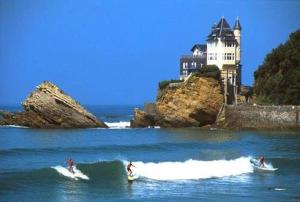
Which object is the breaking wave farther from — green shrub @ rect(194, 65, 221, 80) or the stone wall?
green shrub @ rect(194, 65, 221, 80)

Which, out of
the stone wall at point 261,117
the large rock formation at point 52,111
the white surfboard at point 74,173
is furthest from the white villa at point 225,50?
the white surfboard at point 74,173

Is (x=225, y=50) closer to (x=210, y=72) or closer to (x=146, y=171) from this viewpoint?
(x=210, y=72)

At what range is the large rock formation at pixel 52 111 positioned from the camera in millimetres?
70812

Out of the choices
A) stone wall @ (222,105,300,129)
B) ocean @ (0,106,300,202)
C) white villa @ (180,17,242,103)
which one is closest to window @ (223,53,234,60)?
white villa @ (180,17,242,103)

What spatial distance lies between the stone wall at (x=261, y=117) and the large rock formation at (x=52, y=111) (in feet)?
47.4

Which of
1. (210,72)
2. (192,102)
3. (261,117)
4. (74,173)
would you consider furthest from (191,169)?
(210,72)

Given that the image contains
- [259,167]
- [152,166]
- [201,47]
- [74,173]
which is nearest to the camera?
[74,173]

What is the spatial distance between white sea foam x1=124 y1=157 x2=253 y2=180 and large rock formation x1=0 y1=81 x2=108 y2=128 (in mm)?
29038

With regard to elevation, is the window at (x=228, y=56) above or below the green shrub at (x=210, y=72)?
A: above

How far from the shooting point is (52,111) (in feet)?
236

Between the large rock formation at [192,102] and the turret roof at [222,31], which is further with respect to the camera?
the turret roof at [222,31]

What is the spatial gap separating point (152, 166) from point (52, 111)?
106ft

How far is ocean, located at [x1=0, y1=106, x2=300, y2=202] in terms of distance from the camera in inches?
1265

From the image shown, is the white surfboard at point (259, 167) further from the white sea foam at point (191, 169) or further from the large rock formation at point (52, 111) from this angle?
the large rock formation at point (52, 111)
